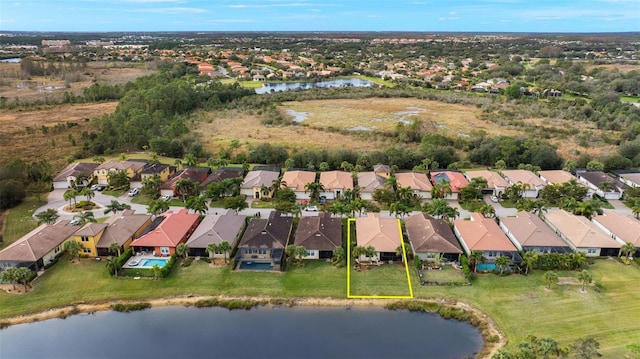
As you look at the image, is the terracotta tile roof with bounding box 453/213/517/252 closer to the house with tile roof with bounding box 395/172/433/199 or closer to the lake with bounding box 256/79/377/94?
the house with tile roof with bounding box 395/172/433/199

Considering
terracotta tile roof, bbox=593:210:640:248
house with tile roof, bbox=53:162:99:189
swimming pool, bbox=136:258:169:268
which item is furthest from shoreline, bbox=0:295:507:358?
house with tile roof, bbox=53:162:99:189

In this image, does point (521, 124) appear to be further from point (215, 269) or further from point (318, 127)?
point (215, 269)

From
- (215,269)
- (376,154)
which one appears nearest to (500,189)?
(376,154)

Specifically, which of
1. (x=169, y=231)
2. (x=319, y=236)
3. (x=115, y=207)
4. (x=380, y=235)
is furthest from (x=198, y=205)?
(x=380, y=235)

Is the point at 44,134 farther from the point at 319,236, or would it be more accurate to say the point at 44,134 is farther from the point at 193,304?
the point at 319,236

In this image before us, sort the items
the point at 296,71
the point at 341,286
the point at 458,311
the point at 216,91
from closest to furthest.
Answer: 1. the point at 458,311
2. the point at 341,286
3. the point at 216,91
4. the point at 296,71

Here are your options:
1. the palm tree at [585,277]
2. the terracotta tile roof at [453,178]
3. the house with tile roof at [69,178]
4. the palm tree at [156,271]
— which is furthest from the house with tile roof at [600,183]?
the house with tile roof at [69,178]
